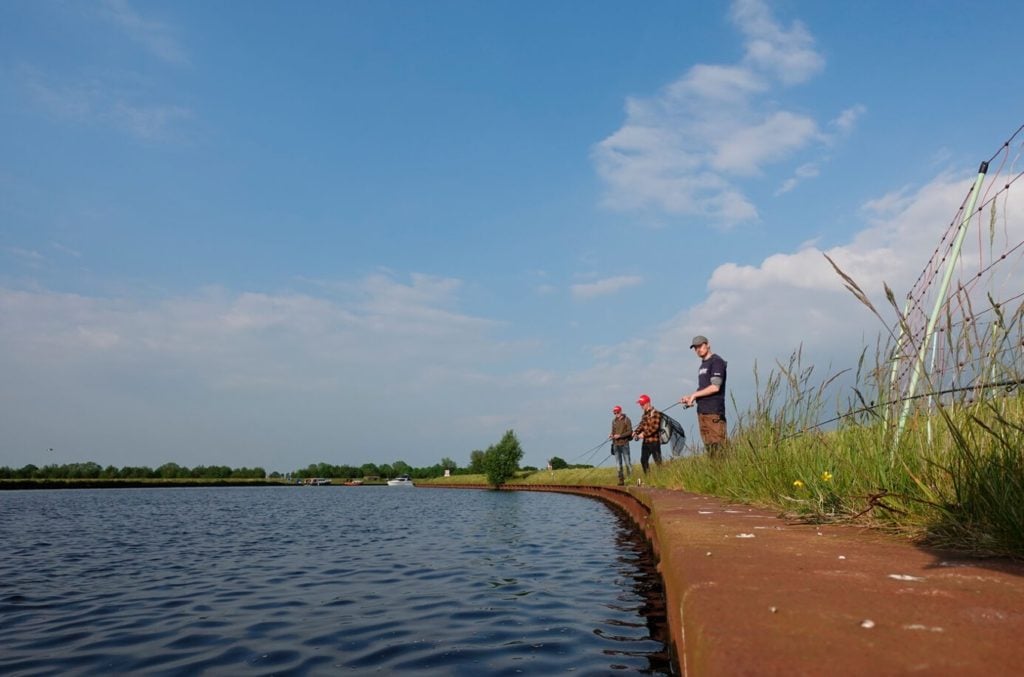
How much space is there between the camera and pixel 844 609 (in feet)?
6.05

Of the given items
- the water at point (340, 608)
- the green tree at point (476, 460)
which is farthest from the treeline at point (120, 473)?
the water at point (340, 608)

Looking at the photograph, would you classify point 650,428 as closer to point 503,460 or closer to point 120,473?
point 503,460

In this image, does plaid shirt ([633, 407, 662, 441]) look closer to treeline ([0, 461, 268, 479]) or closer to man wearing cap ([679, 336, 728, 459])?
man wearing cap ([679, 336, 728, 459])

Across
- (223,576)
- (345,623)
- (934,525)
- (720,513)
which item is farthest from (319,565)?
(934,525)

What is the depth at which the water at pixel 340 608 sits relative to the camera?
12.5ft

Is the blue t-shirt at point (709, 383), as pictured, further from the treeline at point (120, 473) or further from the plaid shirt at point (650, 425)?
the treeline at point (120, 473)

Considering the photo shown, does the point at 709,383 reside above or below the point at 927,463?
above

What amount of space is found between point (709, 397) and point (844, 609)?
802 centimetres

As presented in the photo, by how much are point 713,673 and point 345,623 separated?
400 cm

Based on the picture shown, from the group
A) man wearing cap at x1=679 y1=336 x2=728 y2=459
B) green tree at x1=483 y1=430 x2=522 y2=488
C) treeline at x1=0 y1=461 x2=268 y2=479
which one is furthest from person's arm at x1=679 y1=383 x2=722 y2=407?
treeline at x1=0 y1=461 x2=268 y2=479

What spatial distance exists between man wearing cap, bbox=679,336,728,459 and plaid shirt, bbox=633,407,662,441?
4.36 m

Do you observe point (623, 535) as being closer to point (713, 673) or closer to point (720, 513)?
point (720, 513)

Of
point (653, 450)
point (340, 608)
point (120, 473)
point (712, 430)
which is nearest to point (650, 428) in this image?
point (653, 450)

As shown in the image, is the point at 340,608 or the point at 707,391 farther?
the point at 707,391
